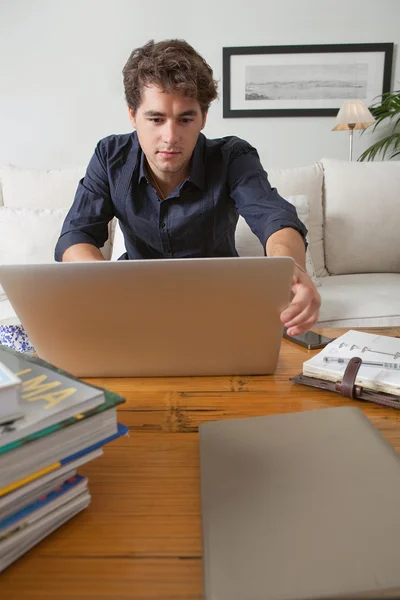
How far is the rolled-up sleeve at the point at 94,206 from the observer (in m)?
1.44

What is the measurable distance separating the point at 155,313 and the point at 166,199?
2.65 ft

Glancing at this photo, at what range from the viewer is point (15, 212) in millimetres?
2131

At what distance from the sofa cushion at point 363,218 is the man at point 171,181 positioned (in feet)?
3.07

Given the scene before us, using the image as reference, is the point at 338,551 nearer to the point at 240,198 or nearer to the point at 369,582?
the point at 369,582

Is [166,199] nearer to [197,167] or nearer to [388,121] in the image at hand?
[197,167]

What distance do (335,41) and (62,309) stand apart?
280 cm

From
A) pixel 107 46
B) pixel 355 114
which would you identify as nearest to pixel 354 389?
pixel 355 114

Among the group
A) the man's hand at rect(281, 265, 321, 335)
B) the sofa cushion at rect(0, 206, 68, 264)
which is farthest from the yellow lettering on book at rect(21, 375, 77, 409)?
the sofa cushion at rect(0, 206, 68, 264)

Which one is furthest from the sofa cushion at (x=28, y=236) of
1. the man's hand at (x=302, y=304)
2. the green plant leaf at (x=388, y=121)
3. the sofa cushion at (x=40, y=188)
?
the green plant leaf at (x=388, y=121)

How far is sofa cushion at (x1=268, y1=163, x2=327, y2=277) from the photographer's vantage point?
230 cm

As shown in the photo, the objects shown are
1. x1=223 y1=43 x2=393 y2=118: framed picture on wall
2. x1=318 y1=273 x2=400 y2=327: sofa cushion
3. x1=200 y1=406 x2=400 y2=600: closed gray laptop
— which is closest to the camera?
x1=200 y1=406 x2=400 y2=600: closed gray laptop

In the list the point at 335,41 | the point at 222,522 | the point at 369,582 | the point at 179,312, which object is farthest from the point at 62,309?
the point at 335,41

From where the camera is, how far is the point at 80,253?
4.15ft

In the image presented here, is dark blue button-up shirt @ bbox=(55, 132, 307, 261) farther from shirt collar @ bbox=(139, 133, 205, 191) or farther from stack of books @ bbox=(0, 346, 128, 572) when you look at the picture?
stack of books @ bbox=(0, 346, 128, 572)
